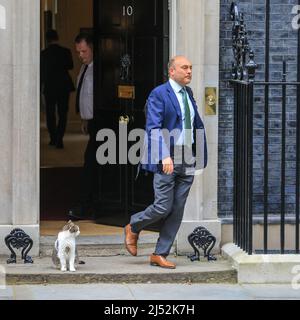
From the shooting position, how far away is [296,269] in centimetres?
908

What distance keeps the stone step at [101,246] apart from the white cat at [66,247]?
0.70 metres

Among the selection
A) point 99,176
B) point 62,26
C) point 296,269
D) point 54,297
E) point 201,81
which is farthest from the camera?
point 62,26

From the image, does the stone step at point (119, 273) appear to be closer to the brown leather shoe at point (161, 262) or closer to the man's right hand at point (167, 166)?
the brown leather shoe at point (161, 262)

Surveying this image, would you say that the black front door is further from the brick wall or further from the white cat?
the white cat

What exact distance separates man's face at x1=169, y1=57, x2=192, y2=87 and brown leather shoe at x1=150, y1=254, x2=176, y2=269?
160 centimetres

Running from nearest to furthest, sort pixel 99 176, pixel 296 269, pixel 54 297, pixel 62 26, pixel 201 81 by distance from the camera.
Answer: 1. pixel 54 297
2. pixel 296 269
3. pixel 201 81
4. pixel 99 176
5. pixel 62 26

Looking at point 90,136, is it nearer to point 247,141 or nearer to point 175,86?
point 175,86

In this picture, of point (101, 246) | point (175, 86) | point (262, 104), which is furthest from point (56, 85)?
point (175, 86)

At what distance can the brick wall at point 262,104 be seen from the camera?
9828mm

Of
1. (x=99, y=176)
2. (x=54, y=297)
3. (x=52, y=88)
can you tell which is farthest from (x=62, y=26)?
(x=54, y=297)

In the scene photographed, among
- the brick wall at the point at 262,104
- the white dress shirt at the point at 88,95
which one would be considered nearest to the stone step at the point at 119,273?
the brick wall at the point at 262,104

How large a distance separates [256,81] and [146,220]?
1.71 metres

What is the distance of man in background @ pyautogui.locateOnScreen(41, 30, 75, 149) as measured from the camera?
54.7 feet

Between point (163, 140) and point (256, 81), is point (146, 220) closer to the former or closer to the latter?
point (163, 140)
